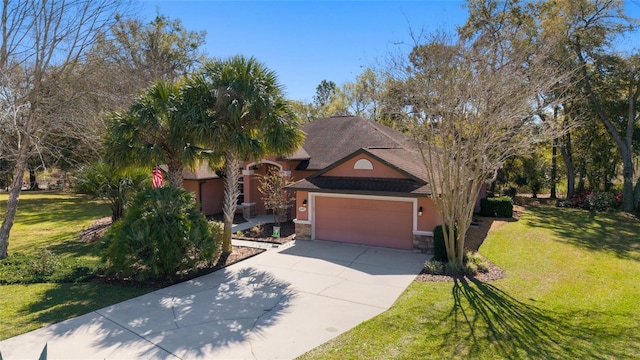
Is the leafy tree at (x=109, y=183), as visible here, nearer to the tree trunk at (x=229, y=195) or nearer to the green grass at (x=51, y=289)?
the green grass at (x=51, y=289)

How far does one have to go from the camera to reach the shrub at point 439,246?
11.2 meters

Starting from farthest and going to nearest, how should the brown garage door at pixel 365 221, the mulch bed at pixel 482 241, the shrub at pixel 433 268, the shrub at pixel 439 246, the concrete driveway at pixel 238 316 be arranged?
the brown garage door at pixel 365 221, the shrub at pixel 439 246, the shrub at pixel 433 268, the mulch bed at pixel 482 241, the concrete driveway at pixel 238 316

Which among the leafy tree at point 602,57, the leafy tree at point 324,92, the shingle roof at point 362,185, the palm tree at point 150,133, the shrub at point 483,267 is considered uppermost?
the leafy tree at point 324,92

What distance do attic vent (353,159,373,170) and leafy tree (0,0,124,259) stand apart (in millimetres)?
9687

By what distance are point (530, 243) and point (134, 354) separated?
13.5m

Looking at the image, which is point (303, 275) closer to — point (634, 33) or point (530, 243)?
point (530, 243)

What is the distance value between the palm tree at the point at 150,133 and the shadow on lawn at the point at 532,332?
8911 mm

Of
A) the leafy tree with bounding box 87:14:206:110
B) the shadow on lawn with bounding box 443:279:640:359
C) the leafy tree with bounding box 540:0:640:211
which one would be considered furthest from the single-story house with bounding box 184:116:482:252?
the leafy tree with bounding box 87:14:206:110

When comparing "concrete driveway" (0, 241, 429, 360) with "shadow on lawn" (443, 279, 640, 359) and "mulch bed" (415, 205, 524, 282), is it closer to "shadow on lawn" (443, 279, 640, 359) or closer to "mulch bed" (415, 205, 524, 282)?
"mulch bed" (415, 205, 524, 282)

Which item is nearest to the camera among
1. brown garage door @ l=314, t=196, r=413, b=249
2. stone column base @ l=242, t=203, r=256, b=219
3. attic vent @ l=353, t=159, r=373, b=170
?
brown garage door @ l=314, t=196, r=413, b=249

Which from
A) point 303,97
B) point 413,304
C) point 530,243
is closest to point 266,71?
point 413,304

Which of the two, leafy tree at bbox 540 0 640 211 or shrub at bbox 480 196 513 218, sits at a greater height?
leafy tree at bbox 540 0 640 211

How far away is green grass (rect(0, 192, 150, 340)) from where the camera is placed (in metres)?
7.27

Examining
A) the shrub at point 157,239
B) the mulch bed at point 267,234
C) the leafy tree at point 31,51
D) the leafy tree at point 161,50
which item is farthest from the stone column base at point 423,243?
the leafy tree at point 161,50
